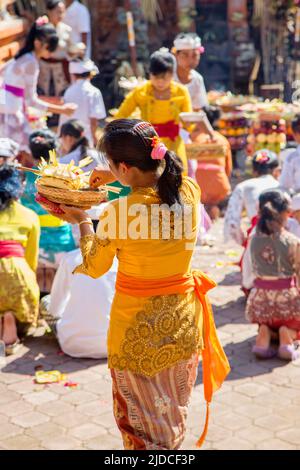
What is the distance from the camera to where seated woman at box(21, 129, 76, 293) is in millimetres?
6613

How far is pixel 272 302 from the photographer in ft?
19.5

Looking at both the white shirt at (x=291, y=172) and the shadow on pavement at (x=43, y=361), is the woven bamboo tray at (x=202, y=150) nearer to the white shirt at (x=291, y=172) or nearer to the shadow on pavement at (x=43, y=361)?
the white shirt at (x=291, y=172)

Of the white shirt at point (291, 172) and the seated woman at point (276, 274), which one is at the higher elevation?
the white shirt at point (291, 172)

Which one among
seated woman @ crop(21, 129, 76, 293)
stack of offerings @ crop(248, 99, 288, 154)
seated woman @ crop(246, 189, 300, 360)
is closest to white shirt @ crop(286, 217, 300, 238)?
seated woman @ crop(246, 189, 300, 360)

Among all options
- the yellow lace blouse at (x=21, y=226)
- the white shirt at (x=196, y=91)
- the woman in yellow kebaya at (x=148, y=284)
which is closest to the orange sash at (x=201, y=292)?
the woman in yellow kebaya at (x=148, y=284)

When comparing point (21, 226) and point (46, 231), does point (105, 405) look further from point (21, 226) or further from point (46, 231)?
point (46, 231)

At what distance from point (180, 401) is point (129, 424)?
9.0 inches

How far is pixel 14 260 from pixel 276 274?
1.70 meters

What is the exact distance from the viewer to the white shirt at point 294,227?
21.9 feet

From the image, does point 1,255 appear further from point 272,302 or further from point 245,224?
point 245,224

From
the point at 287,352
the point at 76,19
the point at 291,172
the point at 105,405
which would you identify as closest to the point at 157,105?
the point at 291,172

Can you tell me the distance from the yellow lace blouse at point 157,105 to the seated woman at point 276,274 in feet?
7.16

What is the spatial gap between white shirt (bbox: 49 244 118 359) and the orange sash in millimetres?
1866

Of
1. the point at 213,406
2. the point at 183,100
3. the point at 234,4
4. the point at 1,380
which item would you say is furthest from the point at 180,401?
the point at 234,4
